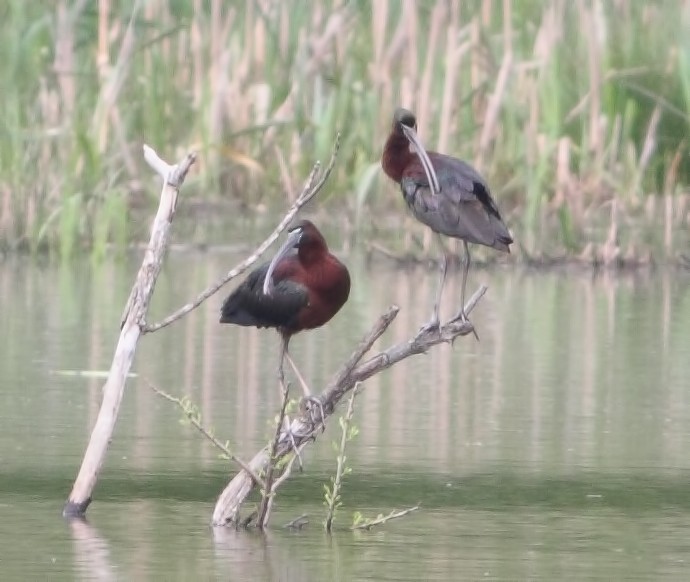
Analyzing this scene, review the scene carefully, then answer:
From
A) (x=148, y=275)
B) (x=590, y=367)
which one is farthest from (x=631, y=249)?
(x=148, y=275)

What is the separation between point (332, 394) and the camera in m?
6.82

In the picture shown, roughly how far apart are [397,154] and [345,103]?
682cm

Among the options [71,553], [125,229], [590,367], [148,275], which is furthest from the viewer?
[125,229]

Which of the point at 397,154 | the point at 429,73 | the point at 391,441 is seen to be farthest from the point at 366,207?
the point at 391,441

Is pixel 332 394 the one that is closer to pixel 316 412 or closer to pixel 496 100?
pixel 316 412

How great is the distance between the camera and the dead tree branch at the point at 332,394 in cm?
654

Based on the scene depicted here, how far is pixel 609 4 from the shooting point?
1564 cm

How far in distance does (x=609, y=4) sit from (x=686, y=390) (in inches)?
253

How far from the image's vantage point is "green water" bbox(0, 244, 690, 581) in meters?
6.10

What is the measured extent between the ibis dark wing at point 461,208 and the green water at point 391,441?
75 centimetres

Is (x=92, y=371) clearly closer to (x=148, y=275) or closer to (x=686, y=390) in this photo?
(x=686, y=390)

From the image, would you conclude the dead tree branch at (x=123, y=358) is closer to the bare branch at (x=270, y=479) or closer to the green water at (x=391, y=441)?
the green water at (x=391, y=441)

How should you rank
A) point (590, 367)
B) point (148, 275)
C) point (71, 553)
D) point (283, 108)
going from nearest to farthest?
point (71, 553) → point (148, 275) → point (590, 367) → point (283, 108)

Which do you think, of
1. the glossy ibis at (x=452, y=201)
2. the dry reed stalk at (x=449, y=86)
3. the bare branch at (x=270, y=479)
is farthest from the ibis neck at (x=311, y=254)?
the dry reed stalk at (x=449, y=86)
